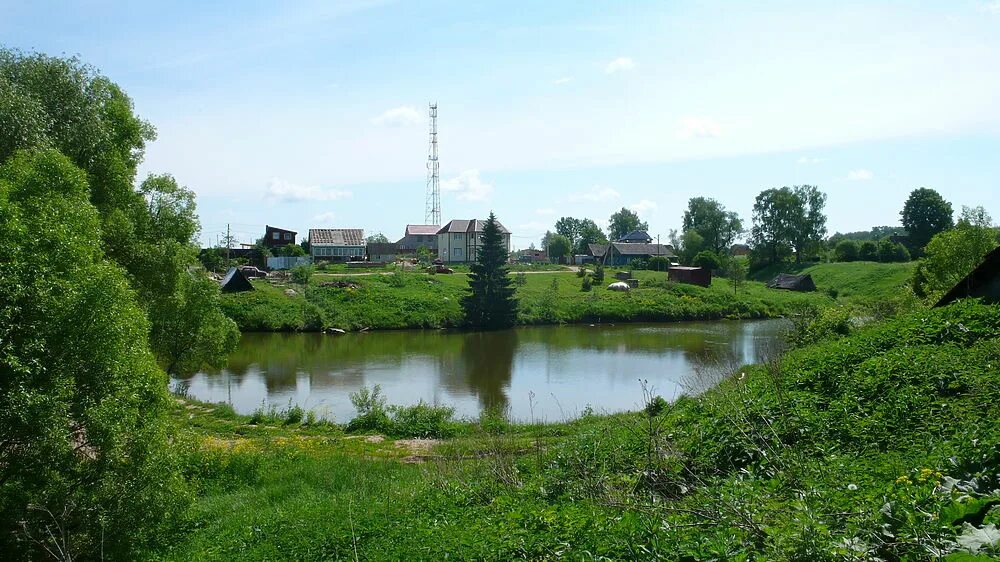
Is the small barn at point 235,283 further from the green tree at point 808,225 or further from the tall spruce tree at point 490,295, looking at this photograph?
the green tree at point 808,225

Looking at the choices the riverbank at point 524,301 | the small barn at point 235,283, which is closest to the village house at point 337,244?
the riverbank at point 524,301

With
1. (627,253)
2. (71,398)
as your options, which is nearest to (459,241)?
(627,253)

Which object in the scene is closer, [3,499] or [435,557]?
[435,557]

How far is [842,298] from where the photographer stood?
5769 cm

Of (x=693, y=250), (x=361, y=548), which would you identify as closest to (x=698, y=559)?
(x=361, y=548)

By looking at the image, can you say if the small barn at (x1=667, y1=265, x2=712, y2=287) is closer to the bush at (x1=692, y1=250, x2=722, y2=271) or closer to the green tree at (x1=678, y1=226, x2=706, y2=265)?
the bush at (x1=692, y1=250, x2=722, y2=271)

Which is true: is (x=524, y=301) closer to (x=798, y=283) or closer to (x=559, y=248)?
(x=798, y=283)

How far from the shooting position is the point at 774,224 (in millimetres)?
77688

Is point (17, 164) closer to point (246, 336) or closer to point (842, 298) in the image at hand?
point (246, 336)

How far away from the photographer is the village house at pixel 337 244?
253 ft

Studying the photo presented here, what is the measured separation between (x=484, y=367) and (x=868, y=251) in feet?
197

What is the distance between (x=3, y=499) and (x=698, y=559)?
9.64 m

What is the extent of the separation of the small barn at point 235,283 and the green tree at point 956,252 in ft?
138

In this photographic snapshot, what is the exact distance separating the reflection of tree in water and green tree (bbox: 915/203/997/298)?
59.0 feet
